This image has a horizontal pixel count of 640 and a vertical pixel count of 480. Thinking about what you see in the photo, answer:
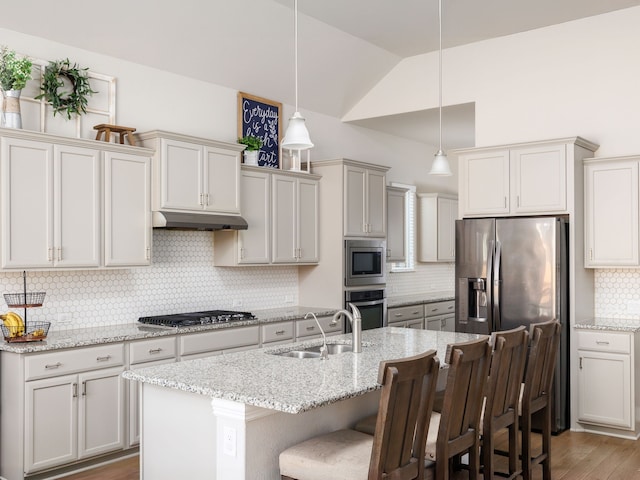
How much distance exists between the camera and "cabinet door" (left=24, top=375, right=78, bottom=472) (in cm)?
395

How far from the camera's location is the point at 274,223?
6.08 m

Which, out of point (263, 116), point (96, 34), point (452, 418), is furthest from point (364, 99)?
point (452, 418)

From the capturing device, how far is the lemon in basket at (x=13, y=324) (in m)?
4.07

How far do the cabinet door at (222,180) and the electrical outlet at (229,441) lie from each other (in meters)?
2.81

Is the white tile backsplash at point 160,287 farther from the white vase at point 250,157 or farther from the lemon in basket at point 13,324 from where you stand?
the white vase at point 250,157

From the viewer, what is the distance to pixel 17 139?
4.08 metres

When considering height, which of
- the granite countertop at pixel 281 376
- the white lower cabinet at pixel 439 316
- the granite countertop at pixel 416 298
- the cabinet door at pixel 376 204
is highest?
the cabinet door at pixel 376 204

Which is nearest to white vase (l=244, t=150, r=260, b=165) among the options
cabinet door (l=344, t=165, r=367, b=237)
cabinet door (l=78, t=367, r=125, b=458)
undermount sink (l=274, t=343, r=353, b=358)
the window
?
cabinet door (l=344, t=165, r=367, b=237)

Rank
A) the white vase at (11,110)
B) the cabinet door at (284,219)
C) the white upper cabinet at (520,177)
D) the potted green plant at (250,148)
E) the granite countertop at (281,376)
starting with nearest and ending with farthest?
the granite countertop at (281,376)
the white vase at (11,110)
the white upper cabinet at (520,177)
the potted green plant at (250,148)
the cabinet door at (284,219)

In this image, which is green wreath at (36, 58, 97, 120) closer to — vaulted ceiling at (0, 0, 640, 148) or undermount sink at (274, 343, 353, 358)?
vaulted ceiling at (0, 0, 640, 148)

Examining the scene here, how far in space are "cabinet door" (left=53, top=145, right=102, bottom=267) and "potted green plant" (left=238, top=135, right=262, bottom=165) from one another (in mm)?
1604

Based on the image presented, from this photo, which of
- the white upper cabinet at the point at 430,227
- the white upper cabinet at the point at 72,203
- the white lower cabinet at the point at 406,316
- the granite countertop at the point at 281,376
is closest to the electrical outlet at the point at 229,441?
the granite countertop at the point at 281,376

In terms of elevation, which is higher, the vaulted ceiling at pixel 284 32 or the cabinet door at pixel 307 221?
the vaulted ceiling at pixel 284 32

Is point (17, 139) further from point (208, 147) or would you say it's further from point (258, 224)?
point (258, 224)
